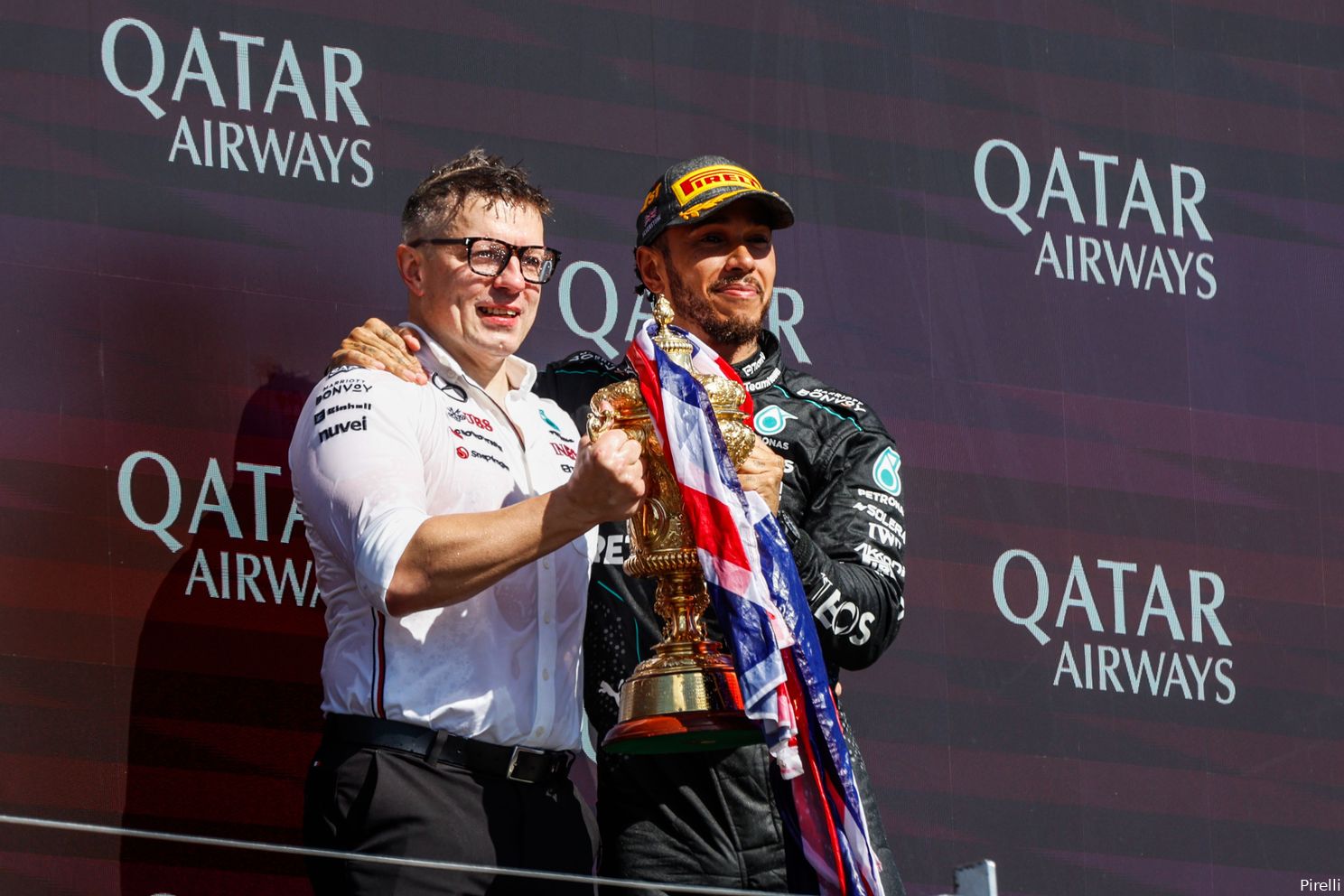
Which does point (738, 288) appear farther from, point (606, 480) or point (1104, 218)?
point (1104, 218)

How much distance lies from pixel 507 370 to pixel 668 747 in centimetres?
66

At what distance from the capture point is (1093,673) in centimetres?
395

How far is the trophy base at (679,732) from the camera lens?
8.79ft

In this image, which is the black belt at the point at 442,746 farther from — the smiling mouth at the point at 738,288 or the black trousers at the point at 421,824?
the smiling mouth at the point at 738,288

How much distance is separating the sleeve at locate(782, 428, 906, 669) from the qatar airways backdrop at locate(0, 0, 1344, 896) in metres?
0.74

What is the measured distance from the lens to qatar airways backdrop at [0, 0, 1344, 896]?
3.34 metres

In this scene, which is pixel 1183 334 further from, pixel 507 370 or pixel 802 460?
pixel 507 370

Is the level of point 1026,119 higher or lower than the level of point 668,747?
higher

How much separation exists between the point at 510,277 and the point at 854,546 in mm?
629

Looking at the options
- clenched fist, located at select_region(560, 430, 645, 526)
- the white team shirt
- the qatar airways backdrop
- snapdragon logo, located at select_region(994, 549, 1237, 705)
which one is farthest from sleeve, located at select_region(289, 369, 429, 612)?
snapdragon logo, located at select_region(994, 549, 1237, 705)

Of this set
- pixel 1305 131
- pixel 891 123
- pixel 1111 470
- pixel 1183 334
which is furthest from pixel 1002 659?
pixel 1305 131

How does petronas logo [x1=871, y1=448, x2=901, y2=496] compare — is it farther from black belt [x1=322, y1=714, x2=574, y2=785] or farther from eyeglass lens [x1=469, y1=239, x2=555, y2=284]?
black belt [x1=322, y1=714, x2=574, y2=785]

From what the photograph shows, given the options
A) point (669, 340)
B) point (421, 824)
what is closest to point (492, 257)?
point (669, 340)

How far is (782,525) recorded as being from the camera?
2879 millimetres
